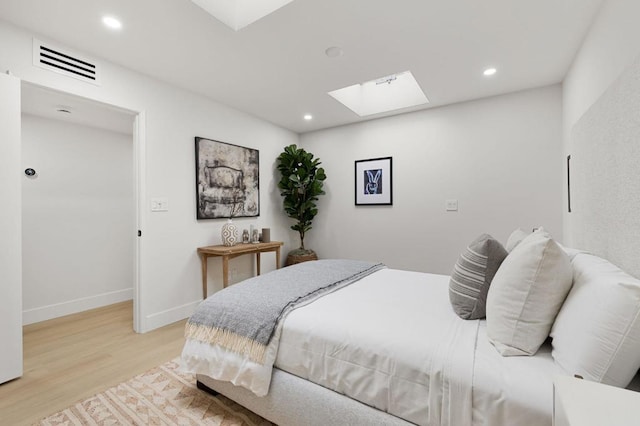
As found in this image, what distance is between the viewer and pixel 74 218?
3.29 meters

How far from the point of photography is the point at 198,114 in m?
3.17

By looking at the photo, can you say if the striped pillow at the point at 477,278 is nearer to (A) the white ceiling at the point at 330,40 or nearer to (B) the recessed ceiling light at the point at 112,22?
(A) the white ceiling at the point at 330,40

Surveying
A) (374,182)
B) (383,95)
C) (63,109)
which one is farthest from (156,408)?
(383,95)

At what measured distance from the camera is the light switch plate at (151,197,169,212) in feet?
9.05

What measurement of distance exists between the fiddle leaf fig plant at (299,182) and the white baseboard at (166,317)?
6.01ft

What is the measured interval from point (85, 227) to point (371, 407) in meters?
3.80

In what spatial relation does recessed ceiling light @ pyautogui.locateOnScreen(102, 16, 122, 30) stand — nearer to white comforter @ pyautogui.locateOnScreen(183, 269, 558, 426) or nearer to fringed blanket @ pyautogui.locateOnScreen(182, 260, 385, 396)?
fringed blanket @ pyautogui.locateOnScreen(182, 260, 385, 396)

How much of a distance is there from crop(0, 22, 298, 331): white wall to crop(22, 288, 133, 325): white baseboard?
1282mm

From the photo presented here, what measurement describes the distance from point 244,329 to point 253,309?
0.11 metres

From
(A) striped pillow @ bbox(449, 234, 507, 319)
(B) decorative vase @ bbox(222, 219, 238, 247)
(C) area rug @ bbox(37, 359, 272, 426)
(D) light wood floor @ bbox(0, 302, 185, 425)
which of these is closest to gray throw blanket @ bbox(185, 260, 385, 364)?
(C) area rug @ bbox(37, 359, 272, 426)

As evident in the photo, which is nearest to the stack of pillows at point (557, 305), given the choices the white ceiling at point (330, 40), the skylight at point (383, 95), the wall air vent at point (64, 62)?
the white ceiling at point (330, 40)

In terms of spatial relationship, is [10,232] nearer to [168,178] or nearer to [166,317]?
[168,178]

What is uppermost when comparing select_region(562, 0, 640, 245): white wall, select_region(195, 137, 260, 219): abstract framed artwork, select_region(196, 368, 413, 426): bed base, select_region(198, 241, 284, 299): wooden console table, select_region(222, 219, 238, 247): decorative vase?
select_region(562, 0, 640, 245): white wall

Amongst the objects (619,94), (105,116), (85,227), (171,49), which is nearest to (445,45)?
(619,94)
